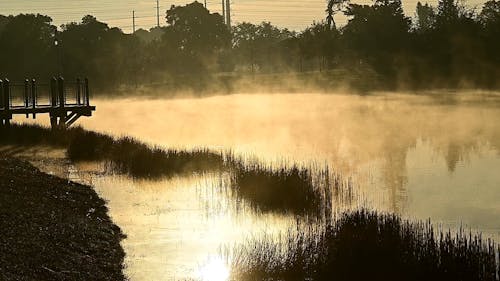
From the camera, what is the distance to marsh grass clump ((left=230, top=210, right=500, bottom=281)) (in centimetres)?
1132

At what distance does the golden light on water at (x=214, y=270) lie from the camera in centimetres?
1235

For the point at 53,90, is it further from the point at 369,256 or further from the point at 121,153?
the point at 369,256

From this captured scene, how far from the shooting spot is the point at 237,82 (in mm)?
94812

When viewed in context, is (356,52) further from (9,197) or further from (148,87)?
(9,197)

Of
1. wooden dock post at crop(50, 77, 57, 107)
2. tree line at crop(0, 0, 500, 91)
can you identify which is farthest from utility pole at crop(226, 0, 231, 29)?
wooden dock post at crop(50, 77, 57, 107)

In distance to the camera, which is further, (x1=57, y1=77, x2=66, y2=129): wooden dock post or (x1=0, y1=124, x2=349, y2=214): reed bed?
(x1=57, y1=77, x2=66, y2=129): wooden dock post

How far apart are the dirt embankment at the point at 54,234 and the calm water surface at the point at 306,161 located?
0.49 m

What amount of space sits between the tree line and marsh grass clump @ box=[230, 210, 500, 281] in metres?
59.8

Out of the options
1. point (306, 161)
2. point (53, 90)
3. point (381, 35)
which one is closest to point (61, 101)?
point (53, 90)

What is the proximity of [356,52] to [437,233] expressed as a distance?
71.8 meters

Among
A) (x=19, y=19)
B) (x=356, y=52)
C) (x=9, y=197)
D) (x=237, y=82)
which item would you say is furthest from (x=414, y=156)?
(x=19, y=19)

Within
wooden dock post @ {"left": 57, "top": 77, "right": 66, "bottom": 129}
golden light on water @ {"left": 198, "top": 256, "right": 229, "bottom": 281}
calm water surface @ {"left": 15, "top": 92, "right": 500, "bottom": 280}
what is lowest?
golden light on water @ {"left": 198, "top": 256, "right": 229, "bottom": 281}

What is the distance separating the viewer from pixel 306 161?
2772 cm

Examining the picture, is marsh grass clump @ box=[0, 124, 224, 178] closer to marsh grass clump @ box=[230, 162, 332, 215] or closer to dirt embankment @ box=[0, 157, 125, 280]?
marsh grass clump @ box=[230, 162, 332, 215]
